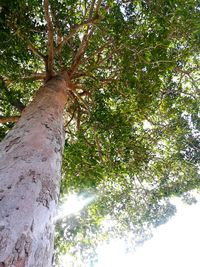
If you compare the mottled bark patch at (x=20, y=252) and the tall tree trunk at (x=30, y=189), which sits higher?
the tall tree trunk at (x=30, y=189)

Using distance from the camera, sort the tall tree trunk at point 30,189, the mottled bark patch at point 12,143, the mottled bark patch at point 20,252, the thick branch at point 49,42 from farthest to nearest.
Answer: the thick branch at point 49,42 → the mottled bark patch at point 12,143 → the tall tree trunk at point 30,189 → the mottled bark patch at point 20,252

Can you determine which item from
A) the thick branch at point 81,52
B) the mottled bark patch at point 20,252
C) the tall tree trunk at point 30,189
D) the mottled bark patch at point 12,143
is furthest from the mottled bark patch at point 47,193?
the thick branch at point 81,52

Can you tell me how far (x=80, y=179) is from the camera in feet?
22.6

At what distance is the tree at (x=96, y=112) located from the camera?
2270 millimetres

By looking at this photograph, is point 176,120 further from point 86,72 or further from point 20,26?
point 20,26

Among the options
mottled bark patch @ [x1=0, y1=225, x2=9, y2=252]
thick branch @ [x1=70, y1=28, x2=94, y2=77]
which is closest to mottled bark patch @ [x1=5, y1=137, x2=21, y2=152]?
mottled bark patch @ [x1=0, y1=225, x2=9, y2=252]

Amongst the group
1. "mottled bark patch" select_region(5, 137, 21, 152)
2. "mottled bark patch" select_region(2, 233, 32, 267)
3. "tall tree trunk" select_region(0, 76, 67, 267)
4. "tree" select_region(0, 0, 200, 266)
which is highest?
"tree" select_region(0, 0, 200, 266)

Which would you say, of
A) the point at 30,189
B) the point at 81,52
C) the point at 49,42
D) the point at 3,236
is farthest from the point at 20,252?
the point at 81,52

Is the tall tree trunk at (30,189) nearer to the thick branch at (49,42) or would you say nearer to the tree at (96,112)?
the tree at (96,112)

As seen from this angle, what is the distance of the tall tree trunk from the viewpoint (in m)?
1.66

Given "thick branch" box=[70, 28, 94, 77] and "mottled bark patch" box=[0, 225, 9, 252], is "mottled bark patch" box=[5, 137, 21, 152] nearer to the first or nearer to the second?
"mottled bark patch" box=[0, 225, 9, 252]

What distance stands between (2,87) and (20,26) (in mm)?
1181

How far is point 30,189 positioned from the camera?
2.23m

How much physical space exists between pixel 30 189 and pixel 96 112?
4.46 m
